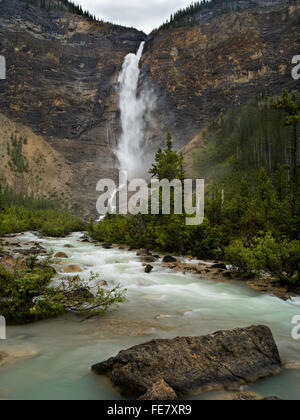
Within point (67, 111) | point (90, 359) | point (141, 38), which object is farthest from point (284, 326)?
point (141, 38)

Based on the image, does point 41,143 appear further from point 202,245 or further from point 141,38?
point 202,245

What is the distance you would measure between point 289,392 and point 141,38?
404 ft

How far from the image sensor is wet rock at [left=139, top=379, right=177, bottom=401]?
10.3 ft

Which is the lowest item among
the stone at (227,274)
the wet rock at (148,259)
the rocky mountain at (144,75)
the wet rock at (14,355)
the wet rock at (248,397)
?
the wet rock at (148,259)

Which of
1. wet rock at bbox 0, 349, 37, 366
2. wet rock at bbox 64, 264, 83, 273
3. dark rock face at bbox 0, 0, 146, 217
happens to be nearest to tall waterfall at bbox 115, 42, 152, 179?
dark rock face at bbox 0, 0, 146, 217

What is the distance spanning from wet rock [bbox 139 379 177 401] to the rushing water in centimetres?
47

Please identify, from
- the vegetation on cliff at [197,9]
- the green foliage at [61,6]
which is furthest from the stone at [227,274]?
the green foliage at [61,6]

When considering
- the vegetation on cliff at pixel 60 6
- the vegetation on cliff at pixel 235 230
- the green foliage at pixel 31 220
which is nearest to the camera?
the vegetation on cliff at pixel 235 230

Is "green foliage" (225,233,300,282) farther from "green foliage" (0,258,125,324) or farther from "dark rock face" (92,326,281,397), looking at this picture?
"green foliage" (0,258,125,324)

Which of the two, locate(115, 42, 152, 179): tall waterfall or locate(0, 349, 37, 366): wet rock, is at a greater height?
locate(115, 42, 152, 179): tall waterfall

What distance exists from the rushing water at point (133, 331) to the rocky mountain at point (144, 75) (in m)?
64.8

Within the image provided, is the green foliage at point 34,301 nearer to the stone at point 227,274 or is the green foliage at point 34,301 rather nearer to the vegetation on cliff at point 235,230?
the vegetation on cliff at point 235,230

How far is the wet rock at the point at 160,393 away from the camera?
10.3ft

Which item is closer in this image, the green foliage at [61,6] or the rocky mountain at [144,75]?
the rocky mountain at [144,75]
